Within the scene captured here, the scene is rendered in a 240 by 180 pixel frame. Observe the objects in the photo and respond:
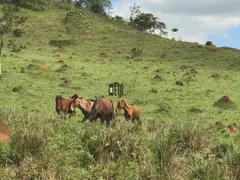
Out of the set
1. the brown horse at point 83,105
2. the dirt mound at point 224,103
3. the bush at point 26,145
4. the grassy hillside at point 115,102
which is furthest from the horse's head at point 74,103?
the dirt mound at point 224,103

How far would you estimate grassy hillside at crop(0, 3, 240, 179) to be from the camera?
32.6 feet

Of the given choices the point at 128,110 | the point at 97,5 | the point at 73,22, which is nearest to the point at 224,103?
the point at 128,110

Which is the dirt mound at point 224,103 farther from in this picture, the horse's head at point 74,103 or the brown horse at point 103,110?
the brown horse at point 103,110

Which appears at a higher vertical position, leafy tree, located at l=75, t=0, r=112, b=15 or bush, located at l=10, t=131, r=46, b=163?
leafy tree, located at l=75, t=0, r=112, b=15

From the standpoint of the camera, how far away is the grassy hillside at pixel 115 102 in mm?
9930

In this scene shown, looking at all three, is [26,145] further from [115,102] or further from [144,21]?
[144,21]

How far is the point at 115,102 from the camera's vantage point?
1179 inches

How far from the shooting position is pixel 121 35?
64812 millimetres

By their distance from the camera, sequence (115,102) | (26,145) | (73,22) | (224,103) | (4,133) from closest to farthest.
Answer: (26,145) < (4,133) < (115,102) < (224,103) < (73,22)

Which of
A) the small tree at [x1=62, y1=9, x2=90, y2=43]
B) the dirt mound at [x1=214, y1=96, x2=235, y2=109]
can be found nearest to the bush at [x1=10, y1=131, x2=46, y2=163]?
the dirt mound at [x1=214, y1=96, x2=235, y2=109]

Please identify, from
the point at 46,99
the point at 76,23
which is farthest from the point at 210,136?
the point at 76,23

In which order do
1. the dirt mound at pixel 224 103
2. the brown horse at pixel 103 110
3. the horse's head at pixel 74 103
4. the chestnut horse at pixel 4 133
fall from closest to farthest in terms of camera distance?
the chestnut horse at pixel 4 133 < the brown horse at pixel 103 110 < the horse's head at pixel 74 103 < the dirt mound at pixel 224 103

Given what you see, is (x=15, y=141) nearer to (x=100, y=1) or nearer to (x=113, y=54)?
(x=113, y=54)

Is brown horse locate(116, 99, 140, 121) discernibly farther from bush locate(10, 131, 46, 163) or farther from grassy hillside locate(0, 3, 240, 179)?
bush locate(10, 131, 46, 163)
